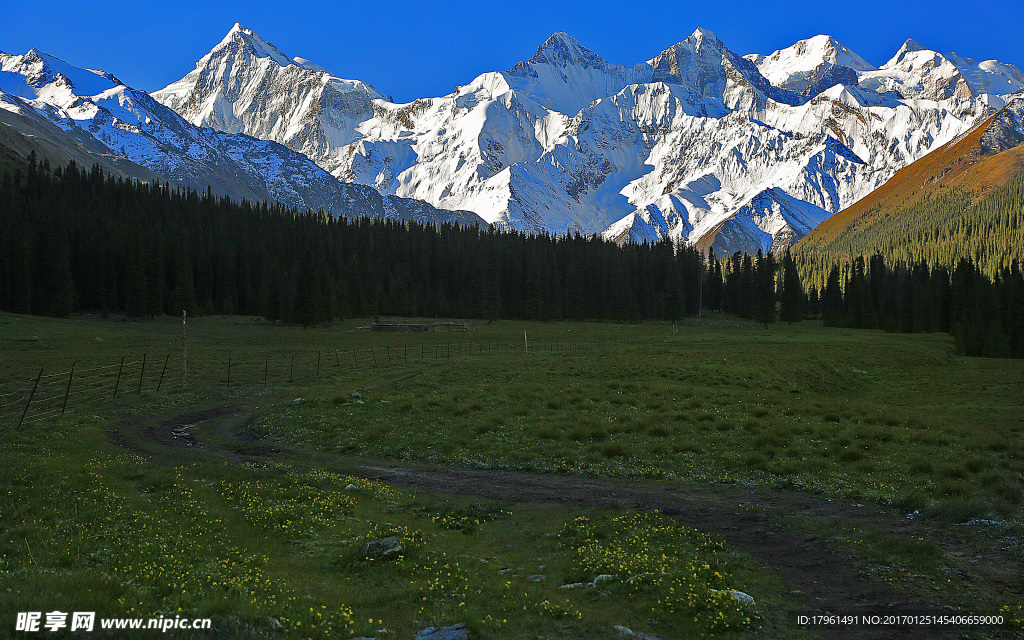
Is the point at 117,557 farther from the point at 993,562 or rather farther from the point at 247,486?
the point at 993,562

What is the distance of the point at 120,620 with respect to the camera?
8414mm

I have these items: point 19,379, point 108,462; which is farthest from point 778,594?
point 19,379

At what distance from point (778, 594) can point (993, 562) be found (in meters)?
5.12

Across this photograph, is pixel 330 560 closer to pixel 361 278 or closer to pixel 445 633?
pixel 445 633

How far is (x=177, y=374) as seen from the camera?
52750 millimetres

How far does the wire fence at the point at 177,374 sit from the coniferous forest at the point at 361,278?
57387 mm

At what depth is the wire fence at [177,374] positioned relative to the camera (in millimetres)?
35250

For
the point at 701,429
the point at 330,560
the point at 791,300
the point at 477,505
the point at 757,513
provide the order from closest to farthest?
1. the point at 330,560
2. the point at 757,513
3. the point at 477,505
4. the point at 701,429
5. the point at 791,300

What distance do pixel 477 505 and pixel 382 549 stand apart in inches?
206

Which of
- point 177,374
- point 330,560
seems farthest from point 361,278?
point 330,560
